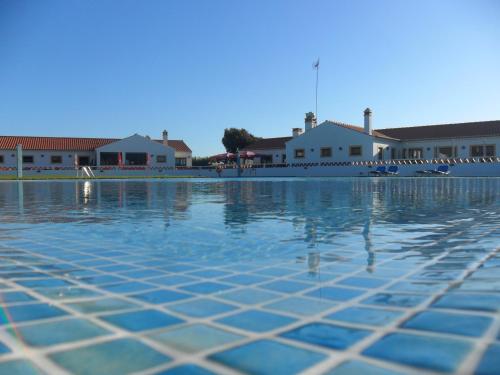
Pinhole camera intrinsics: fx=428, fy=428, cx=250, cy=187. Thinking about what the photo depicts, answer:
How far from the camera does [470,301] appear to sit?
227 centimetres

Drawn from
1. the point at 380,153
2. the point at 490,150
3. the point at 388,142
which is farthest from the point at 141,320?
the point at 388,142

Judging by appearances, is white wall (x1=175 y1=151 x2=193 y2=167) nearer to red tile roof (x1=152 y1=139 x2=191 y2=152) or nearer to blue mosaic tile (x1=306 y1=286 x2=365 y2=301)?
red tile roof (x1=152 y1=139 x2=191 y2=152)

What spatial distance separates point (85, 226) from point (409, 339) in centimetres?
459

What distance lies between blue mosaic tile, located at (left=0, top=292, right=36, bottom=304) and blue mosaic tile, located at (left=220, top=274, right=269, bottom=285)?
116cm

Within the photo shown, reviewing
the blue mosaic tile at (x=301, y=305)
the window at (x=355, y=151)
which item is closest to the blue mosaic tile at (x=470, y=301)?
the blue mosaic tile at (x=301, y=305)

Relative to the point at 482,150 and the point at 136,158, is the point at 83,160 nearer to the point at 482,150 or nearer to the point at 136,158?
the point at 136,158

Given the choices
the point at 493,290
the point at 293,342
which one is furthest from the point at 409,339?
the point at 493,290

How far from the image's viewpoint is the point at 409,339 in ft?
5.85

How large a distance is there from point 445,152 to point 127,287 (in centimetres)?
3726

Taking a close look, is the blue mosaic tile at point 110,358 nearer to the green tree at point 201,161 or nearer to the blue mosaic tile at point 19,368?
the blue mosaic tile at point 19,368

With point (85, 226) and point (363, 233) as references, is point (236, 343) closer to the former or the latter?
point (363, 233)

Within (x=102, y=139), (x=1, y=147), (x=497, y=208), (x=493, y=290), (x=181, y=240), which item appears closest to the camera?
(x=493, y=290)

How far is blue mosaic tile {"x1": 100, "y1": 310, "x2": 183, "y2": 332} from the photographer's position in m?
1.99

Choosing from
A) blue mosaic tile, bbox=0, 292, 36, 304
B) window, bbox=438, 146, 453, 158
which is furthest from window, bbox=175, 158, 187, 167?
blue mosaic tile, bbox=0, 292, 36, 304
